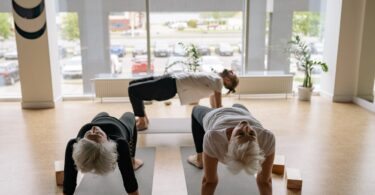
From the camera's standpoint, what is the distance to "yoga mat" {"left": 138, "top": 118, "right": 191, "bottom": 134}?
13.4 ft

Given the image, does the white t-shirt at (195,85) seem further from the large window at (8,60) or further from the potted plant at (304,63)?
the large window at (8,60)

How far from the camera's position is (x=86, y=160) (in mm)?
1992

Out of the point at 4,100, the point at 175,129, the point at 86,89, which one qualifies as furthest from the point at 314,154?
the point at 4,100

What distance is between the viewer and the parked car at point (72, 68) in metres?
5.84

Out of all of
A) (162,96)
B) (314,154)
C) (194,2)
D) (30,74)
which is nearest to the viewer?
(314,154)

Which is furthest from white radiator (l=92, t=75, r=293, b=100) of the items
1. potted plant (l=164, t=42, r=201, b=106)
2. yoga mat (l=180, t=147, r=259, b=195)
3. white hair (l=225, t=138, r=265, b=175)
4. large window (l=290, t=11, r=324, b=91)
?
white hair (l=225, t=138, r=265, b=175)

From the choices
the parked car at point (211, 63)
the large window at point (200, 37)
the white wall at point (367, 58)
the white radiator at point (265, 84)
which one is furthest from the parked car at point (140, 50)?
the white wall at point (367, 58)

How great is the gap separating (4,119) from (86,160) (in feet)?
11.2

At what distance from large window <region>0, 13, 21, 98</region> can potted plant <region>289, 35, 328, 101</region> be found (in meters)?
4.65

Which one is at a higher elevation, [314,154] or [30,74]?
[30,74]

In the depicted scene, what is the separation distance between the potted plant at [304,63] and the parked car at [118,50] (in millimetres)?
2918

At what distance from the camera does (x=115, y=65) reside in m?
5.95

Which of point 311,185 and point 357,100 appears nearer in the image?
point 311,185

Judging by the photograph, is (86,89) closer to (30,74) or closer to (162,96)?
(30,74)
